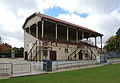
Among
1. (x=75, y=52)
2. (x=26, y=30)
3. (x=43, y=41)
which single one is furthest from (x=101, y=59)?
(x=26, y=30)

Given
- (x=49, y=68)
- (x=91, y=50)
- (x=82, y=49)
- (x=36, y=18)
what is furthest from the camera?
(x=91, y=50)

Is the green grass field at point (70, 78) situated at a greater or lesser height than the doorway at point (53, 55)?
lesser

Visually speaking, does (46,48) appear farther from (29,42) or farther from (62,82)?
(62,82)

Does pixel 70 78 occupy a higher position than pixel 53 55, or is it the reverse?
pixel 53 55

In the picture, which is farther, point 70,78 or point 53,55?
point 53,55

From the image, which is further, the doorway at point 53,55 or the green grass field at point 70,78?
the doorway at point 53,55

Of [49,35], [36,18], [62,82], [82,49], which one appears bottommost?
[62,82]

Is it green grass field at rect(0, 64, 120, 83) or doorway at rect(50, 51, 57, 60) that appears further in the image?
doorway at rect(50, 51, 57, 60)

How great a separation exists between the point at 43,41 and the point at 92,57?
13.2 meters

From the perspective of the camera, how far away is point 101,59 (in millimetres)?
23188

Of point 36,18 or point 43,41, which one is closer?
point 43,41

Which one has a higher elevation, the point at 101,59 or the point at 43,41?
the point at 43,41

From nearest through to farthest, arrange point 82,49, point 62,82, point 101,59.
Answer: point 62,82 → point 101,59 → point 82,49

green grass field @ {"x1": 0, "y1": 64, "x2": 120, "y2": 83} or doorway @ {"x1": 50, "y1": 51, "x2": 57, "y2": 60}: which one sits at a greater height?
doorway @ {"x1": 50, "y1": 51, "x2": 57, "y2": 60}
